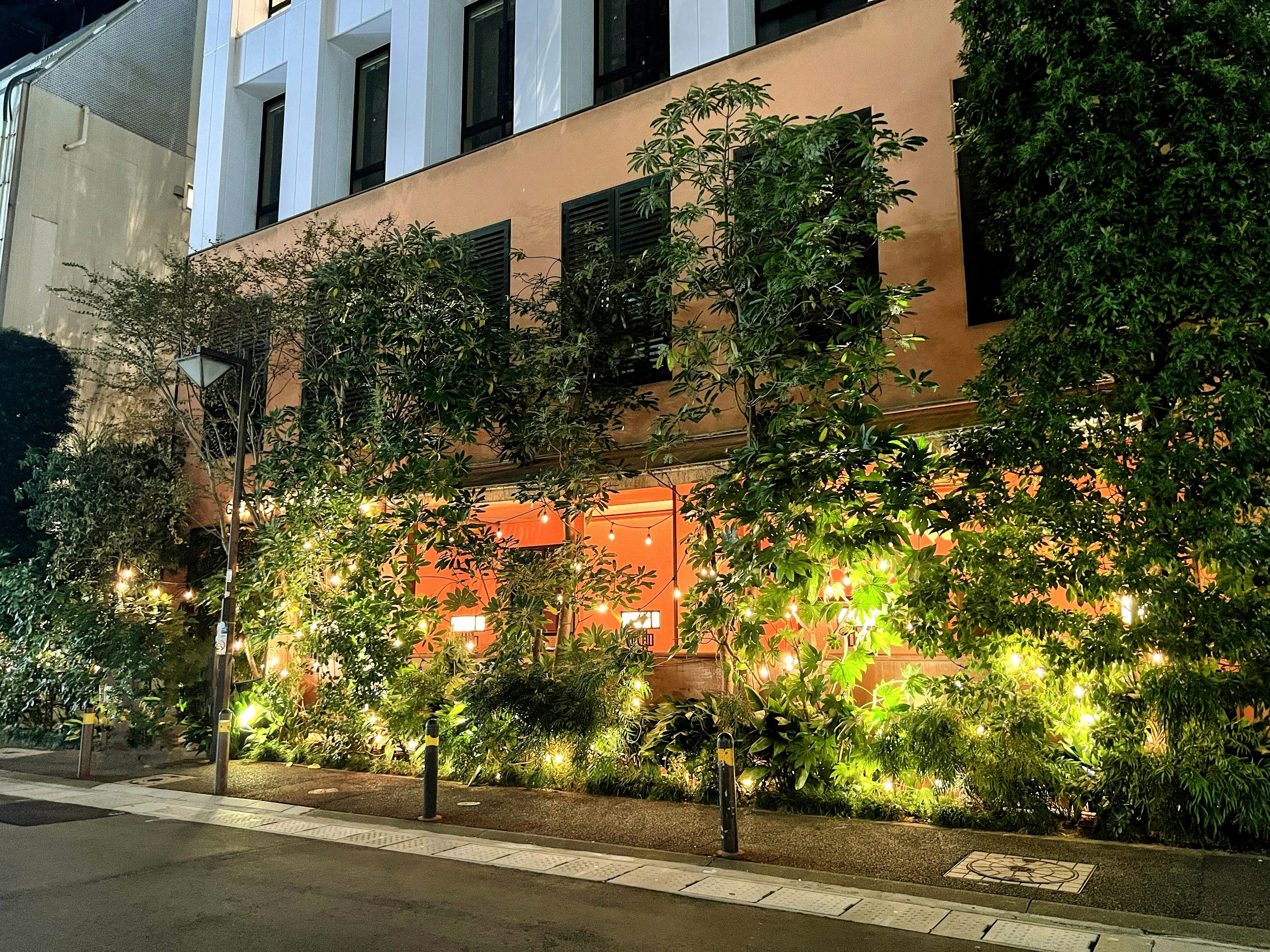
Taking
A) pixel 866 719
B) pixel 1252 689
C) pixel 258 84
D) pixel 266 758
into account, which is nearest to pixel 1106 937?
pixel 1252 689

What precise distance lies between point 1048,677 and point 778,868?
3.05m

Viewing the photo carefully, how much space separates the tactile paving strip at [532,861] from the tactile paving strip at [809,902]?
187cm

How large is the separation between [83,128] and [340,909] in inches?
891

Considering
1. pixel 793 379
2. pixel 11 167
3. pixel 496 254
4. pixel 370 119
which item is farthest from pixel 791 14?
pixel 11 167

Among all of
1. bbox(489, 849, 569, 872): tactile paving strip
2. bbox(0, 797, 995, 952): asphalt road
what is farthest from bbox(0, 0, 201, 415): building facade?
bbox(489, 849, 569, 872): tactile paving strip

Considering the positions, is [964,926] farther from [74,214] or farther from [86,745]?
[74,214]

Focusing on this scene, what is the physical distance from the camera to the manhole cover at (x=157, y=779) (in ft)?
38.0

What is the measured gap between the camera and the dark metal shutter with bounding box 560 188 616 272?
1355cm

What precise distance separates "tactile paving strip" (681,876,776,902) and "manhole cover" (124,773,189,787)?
788cm

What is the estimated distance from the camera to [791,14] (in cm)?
1348

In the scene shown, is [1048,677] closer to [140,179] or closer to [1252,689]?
[1252,689]

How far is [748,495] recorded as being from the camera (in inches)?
348

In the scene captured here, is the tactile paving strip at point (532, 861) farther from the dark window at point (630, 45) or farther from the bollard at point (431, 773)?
the dark window at point (630, 45)

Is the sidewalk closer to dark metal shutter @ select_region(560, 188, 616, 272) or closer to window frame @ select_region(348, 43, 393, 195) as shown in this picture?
dark metal shutter @ select_region(560, 188, 616, 272)
